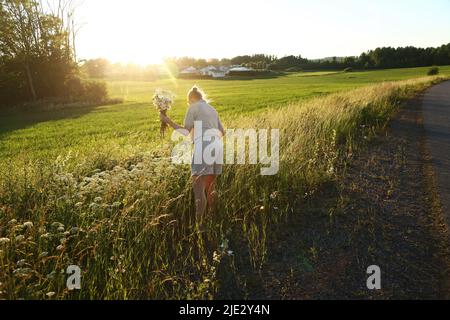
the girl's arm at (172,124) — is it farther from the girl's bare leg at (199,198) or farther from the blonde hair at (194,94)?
the girl's bare leg at (199,198)

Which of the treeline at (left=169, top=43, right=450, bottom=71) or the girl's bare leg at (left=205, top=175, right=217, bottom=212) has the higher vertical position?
the treeline at (left=169, top=43, right=450, bottom=71)

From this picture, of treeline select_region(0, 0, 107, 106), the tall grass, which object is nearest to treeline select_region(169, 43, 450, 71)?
treeline select_region(0, 0, 107, 106)

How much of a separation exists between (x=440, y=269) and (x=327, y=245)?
1.23 meters

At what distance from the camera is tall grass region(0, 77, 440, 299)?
12.4ft

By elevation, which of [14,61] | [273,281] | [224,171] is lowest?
[273,281]

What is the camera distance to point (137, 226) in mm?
4973

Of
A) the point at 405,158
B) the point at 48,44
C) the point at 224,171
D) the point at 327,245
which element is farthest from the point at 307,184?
the point at 48,44

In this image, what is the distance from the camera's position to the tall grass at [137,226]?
3.77 meters

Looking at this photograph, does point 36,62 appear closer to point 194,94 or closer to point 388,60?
point 194,94

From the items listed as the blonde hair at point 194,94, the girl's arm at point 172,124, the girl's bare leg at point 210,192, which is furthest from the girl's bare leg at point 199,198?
the blonde hair at point 194,94

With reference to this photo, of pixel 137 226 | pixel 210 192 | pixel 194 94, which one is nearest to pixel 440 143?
pixel 210 192

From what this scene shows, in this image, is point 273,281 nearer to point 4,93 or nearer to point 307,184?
point 307,184

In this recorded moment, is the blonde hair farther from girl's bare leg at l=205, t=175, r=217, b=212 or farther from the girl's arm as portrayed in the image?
girl's bare leg at l=205, t=175, r=217, b=212

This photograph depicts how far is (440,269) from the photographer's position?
402 centimetres
